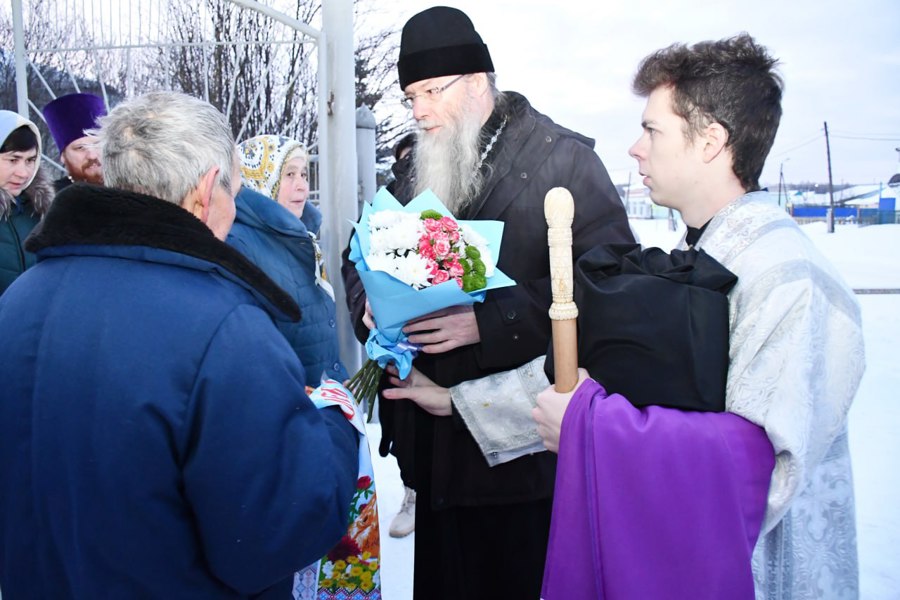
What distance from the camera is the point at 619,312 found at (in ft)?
4.41

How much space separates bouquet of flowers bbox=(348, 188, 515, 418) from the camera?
6.13ft

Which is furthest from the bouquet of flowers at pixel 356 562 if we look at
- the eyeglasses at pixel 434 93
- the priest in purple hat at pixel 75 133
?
the priest in purple hat at pixel 75 133

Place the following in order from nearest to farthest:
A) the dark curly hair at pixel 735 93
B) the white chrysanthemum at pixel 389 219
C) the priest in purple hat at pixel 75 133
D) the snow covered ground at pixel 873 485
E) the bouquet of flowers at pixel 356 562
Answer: the dark curly hair at pixel 735 93, the white chrysanthemum at pixel 389 219, the bouquet of flowers at pixel 356 562, the snow covered ground at pixel 873 485, the priest in purple hat at pixel 75 133

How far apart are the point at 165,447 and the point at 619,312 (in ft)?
3.00

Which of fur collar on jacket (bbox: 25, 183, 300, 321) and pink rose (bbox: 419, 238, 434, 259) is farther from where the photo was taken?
pink rose (bbox: 419, 238, 434, 259)

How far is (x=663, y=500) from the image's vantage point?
1302 millimetres

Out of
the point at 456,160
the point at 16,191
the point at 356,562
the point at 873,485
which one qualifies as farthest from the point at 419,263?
the point at 873,485

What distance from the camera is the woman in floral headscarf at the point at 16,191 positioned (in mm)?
3129

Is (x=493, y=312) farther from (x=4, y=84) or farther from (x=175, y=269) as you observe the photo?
(x=4, y=84)

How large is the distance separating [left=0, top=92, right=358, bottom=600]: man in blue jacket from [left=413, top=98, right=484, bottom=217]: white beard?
3.94ft

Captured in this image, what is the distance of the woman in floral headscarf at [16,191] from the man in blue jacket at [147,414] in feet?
7.12

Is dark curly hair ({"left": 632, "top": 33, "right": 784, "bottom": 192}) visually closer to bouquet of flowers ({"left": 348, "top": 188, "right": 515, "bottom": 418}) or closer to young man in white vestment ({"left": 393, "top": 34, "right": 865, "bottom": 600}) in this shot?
young man in white vestment ({"left": 393, "top": 34, "right": 865, "bottom": 600})

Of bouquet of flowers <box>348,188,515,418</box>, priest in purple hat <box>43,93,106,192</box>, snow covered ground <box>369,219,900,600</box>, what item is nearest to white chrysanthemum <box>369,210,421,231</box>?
bouquet of flowers <box>348,188,515,418</box>

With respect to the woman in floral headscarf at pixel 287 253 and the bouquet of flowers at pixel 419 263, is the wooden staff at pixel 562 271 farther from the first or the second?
the woman in floral headscarf at pixel 287 253
